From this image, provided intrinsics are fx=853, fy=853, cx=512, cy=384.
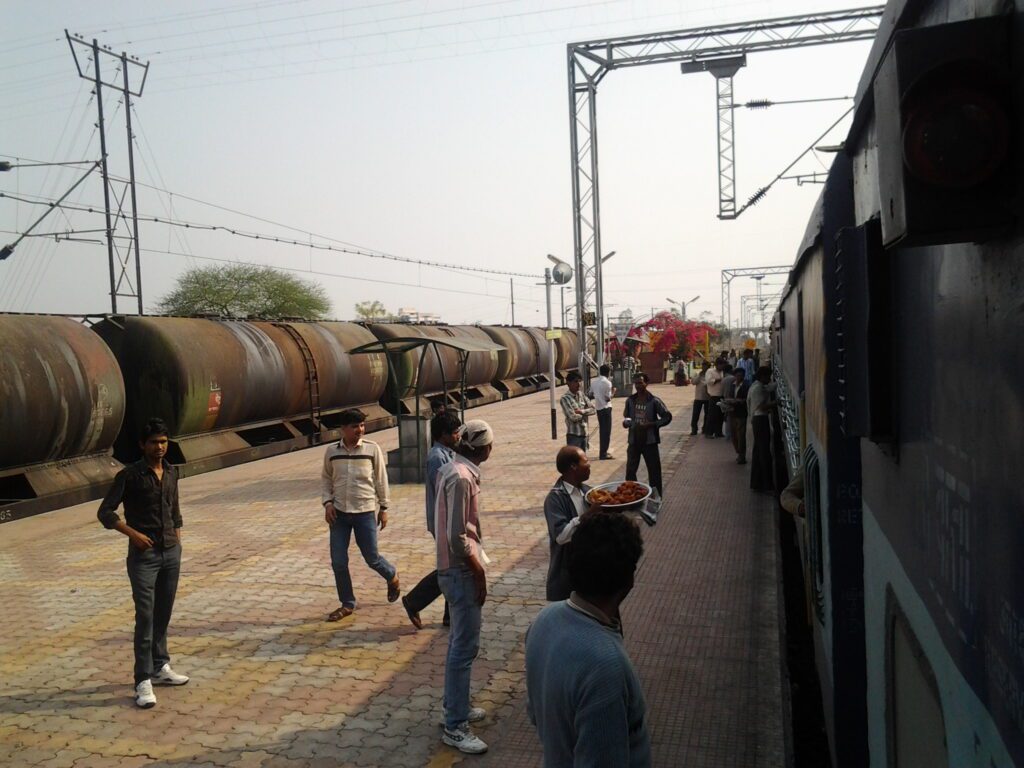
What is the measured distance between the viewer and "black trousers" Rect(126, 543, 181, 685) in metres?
5.24

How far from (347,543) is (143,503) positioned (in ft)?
5.70

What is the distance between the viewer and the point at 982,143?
1149mm

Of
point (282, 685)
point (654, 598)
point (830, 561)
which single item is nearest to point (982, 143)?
point (830, 561)

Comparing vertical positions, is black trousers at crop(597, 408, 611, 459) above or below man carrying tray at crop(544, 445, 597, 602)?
below

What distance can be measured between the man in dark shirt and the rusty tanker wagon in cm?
701

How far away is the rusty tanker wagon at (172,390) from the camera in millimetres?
11609

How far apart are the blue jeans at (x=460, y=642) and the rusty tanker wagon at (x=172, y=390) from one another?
26.4ft

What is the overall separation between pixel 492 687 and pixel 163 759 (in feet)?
6.42

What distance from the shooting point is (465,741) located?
14.9ft

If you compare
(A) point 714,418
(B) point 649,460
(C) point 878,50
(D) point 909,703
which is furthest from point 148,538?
(A) point 714,418

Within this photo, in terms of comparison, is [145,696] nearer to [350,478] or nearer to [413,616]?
[413,616]

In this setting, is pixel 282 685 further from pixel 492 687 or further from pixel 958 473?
pixel 958 473

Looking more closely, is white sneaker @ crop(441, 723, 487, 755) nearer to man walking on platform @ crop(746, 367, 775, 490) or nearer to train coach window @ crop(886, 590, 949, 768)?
train coach window @ crop(886, 590, 949, 768)

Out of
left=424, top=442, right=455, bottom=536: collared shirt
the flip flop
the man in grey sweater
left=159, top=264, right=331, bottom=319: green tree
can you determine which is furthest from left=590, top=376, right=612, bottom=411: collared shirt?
left=159, top=264, right=331, bottom=319: green tree
